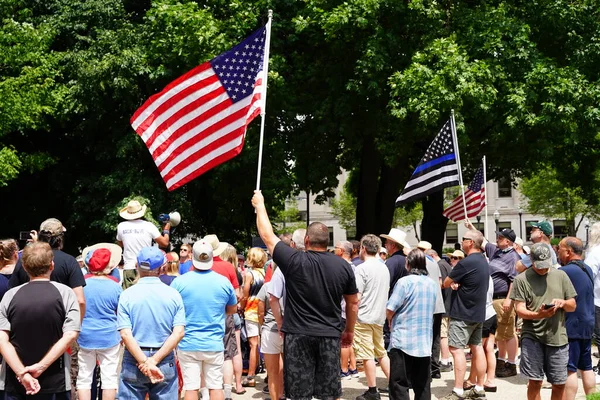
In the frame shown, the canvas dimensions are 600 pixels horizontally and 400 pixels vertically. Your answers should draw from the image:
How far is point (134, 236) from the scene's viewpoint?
10.8 meters

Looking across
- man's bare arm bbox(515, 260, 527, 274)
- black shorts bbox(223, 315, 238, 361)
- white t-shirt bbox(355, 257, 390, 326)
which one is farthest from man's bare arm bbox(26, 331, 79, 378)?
man's bare arm bbox(515, 260, 527, 274)

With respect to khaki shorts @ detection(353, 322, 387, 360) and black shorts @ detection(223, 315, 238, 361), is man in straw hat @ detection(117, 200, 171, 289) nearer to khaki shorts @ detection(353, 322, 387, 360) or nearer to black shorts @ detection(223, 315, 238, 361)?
black shorts @ detection(223, 315, 238, 361)

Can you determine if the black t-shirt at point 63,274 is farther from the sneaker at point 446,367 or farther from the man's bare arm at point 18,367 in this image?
the sneaker at point 446,367

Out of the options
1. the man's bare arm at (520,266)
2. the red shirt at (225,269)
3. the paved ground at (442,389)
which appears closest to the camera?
the red shirt at (225,269)

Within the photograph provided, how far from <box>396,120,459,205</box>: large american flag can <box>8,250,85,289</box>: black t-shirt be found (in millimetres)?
7579

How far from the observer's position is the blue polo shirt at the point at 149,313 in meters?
6.41

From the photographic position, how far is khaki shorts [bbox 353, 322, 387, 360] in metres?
9.95

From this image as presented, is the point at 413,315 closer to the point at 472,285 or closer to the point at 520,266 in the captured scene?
the point at 472,285

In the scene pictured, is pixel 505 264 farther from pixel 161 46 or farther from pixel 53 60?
pixel 53 60

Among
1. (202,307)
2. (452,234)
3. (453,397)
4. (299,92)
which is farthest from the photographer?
(452,234)

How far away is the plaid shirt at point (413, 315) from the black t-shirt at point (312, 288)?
5.11 ft

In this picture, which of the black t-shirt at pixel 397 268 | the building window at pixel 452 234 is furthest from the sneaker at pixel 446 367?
the building window at pixel 452 234

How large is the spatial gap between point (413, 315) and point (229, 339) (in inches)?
110

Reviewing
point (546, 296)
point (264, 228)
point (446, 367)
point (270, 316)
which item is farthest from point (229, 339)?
point (446, 367)
